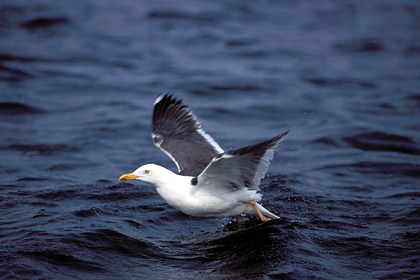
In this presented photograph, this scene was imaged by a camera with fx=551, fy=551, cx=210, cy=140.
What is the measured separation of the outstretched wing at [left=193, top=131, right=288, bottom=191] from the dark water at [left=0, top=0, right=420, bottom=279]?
0.71 m

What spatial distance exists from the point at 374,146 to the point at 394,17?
10277mm

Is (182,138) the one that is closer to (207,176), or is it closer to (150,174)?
(150,174)

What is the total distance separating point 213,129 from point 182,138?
3585 mm

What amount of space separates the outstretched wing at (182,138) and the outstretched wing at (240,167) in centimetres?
75

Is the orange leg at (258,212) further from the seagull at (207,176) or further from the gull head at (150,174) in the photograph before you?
the gull head at (150,174)

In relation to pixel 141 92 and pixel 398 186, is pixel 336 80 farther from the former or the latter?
pixel 398 186

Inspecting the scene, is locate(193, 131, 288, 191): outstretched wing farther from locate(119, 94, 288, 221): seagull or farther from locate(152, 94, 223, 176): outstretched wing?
locate(152, 94, 223, 176): outstretched wing

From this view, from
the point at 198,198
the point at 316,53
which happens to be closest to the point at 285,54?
the point at 316,53

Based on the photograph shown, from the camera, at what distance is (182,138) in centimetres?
769

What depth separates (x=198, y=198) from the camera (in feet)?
21.2

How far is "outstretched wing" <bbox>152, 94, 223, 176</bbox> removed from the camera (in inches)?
286

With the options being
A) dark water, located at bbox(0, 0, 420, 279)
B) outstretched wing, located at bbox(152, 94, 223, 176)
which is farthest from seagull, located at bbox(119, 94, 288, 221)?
dark water, located at bbox(0, 0, 420, 279)

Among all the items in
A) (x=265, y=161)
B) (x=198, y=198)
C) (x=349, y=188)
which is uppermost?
(x=265, y=161)

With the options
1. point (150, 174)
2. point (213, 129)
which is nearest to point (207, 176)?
point (150, 174)
